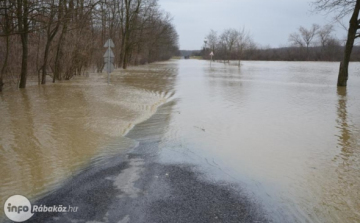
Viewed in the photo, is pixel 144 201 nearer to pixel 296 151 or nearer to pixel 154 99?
pixel 296 151

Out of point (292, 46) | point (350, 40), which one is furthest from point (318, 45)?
point (350, 40)

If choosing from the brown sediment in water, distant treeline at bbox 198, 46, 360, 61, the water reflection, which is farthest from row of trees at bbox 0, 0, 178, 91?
distant treeline at bbox 198, 46, 360, 61

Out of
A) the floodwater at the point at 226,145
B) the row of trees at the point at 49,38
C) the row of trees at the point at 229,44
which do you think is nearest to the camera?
the floodwater at the point at 226,145

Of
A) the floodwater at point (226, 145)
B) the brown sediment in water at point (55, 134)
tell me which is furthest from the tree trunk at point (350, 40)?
the brown sediment in water at point (55, 134)

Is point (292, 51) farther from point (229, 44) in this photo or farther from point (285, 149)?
point (285, 149)

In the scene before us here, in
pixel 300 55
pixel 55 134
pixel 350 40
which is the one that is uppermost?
pixel 300 55

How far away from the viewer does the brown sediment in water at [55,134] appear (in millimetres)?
4270

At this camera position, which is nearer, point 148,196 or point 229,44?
point 148,196

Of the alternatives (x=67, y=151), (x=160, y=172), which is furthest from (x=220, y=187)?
(x=67, y=151)

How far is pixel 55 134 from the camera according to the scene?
6.35 m

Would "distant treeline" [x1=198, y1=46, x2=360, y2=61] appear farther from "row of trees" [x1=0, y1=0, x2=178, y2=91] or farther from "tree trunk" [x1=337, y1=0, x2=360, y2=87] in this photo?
"tree trunk" [x1=337, y1=0, x2=360, y2=87]

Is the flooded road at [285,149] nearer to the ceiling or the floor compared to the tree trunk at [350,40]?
nearer to the floor

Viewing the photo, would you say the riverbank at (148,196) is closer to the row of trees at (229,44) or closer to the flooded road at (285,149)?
the flooded road at (285,149)

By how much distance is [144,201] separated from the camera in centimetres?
359
